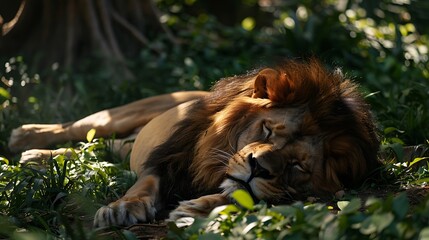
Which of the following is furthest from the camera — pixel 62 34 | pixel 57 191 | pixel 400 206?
pixel 62 34

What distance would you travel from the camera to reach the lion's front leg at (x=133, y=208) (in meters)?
3.73


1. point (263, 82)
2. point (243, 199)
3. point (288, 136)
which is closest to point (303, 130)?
point (288, 136)

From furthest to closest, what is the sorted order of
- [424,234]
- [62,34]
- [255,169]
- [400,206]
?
1. [62,34]
2. [255,169]
3. [400,206]
4. [424,234]

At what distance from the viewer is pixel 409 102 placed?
5.62 metres

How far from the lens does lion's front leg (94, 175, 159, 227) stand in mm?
3730

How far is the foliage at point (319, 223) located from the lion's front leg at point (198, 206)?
1.84 feet

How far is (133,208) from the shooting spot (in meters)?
3.85

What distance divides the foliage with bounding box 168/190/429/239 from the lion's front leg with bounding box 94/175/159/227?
61cm

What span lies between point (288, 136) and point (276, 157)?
192mm

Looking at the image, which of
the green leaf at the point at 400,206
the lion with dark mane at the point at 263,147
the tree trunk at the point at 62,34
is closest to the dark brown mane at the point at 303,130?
the lion with dark mane at the point at 263,147

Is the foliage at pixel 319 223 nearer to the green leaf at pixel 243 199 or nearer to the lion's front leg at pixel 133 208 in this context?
the green leaf at pixel 243 199

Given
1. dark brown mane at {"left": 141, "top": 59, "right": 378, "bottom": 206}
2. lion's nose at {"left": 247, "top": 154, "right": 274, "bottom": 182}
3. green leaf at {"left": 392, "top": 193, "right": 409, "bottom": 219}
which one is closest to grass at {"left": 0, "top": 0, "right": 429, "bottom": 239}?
green leaf at {"left": 392, "top": 193, "right": 409, "bottom": 219}

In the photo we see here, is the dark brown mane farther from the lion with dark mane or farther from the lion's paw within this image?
the lion's paw

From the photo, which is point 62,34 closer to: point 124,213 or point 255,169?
point 124,213
